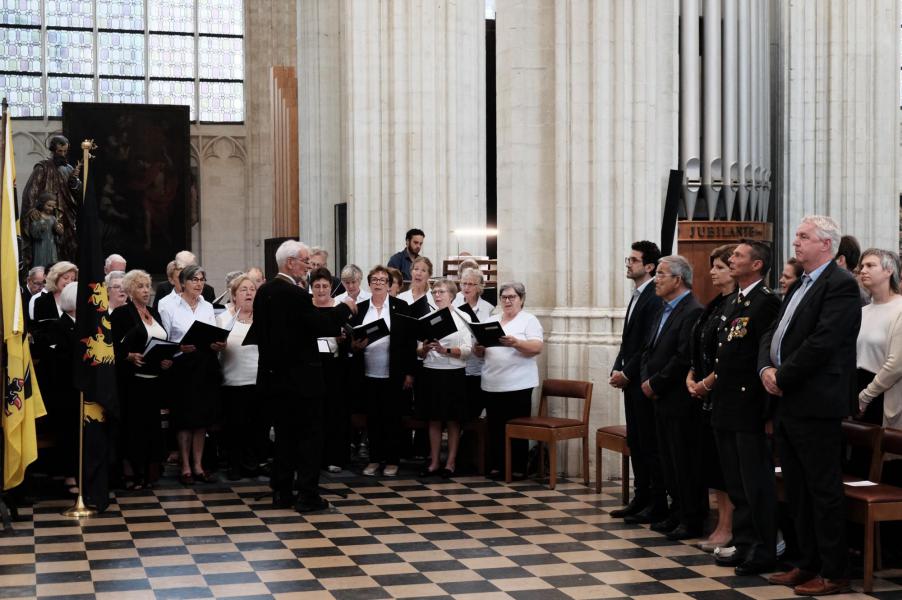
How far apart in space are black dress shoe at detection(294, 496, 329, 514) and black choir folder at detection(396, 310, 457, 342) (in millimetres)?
1844

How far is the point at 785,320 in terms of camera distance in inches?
268

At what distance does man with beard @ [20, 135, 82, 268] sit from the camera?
18609 millimetres

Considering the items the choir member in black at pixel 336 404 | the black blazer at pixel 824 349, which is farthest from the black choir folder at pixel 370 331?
the black blazer at pixel 824 349

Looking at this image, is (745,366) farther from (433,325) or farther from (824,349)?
(433,325)

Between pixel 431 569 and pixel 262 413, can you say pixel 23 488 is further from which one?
pixel 431 569

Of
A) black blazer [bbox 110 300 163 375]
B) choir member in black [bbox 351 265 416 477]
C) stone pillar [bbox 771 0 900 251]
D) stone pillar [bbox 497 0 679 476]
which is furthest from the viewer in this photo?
stone pillar [bbox 771 0 900 251]

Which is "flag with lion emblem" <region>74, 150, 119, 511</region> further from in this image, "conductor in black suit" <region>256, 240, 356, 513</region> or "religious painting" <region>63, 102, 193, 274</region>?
"religious painting" <region>63, 102, 193, 274</region>

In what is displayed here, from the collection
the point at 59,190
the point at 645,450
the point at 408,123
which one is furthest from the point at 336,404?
the point at 59,190

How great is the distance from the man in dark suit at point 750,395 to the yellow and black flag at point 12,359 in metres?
4.58

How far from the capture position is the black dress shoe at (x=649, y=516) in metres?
8.47

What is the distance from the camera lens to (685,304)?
8.06 meters

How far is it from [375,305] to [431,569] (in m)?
3.95

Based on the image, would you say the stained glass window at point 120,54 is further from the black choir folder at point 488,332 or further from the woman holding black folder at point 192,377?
the black choir folder at point 488,332

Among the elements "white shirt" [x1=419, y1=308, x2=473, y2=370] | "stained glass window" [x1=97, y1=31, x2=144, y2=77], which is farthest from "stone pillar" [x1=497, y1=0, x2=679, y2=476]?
"stained glass window" [x1=97, y1=31, x2=144, y2=77]
